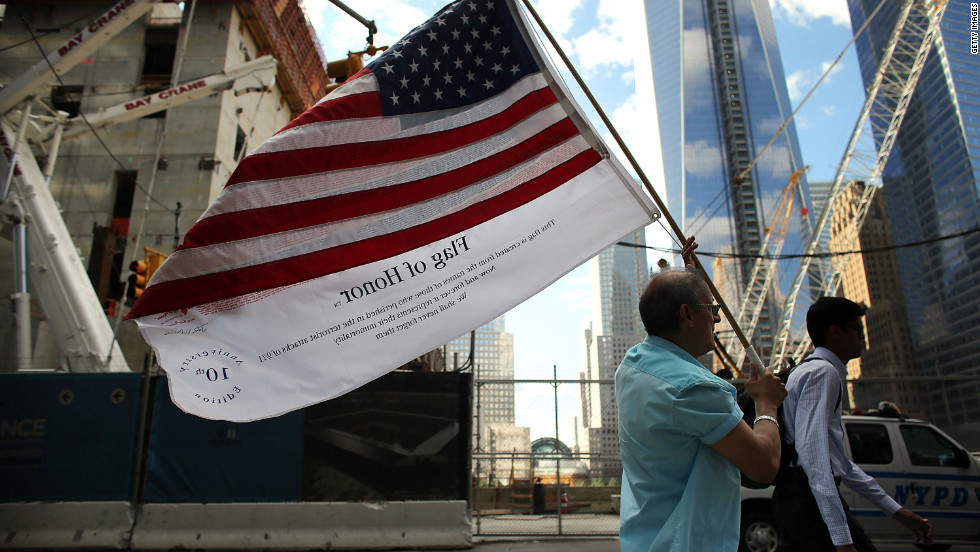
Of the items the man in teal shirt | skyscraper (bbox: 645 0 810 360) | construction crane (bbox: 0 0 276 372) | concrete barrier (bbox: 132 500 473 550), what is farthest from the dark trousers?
skyscraper (bbox: 645 0 810 360)

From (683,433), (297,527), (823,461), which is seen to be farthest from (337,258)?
(297,527)

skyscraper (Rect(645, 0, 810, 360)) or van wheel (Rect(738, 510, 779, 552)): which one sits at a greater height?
skyscraper (Rect(645, 0, 810, 360))

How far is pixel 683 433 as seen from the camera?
1849 mm

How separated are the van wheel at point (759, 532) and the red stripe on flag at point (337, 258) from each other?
5.75m

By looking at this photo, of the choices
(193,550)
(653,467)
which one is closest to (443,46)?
(653,467)

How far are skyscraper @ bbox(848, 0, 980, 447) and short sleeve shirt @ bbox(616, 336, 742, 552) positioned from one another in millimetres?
82601

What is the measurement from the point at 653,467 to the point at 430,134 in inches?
75.5

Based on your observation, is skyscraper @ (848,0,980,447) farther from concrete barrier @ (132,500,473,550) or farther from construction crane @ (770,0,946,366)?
concrete barrier @ (132,500,473,550)

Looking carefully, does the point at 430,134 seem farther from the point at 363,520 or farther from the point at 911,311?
the point at 911,311

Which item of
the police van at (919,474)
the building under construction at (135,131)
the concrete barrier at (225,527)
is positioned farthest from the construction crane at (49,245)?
the police van at (919,474)

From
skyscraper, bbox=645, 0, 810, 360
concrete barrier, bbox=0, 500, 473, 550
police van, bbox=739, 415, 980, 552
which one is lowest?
concrete barrier, bbox=0, 500, 473, 550

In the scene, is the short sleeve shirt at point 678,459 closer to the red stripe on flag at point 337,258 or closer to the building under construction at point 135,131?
the red stripe on flag at point 337,258

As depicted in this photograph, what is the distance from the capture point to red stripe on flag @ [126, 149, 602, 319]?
2.55m

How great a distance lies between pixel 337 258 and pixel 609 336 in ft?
194
